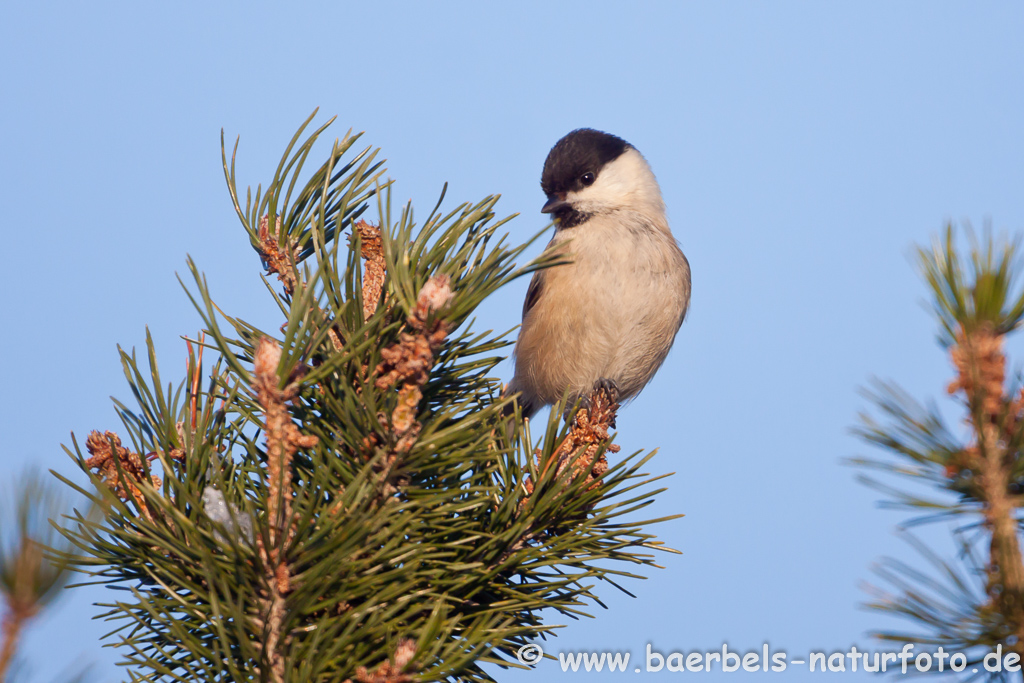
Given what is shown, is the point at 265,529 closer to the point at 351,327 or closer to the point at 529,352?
the point at 351,327

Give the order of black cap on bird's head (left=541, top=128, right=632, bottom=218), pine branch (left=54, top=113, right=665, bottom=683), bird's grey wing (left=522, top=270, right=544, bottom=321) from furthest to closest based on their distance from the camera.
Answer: black cap on bird's head (left=541, top=128, right=632, bottom=218) → bird's grey wing (left=522, top=270, right=544, bottom=321) → pine branch (left=54, top=113, right=665, bottom=683)

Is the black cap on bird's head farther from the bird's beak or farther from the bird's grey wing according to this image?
the bird's grey wing

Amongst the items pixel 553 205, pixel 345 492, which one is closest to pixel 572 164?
pixel 553 205

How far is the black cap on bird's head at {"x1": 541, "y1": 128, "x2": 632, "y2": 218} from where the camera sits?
313 cm

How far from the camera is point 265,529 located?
84 centimetres

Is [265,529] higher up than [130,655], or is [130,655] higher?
[265,529]

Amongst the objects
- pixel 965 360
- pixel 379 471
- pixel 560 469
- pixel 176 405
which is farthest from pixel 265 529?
pixel 965 360

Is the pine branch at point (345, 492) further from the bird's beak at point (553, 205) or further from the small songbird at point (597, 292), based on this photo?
the bird's beak at point (553, 205)

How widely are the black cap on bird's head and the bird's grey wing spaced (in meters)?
0.27

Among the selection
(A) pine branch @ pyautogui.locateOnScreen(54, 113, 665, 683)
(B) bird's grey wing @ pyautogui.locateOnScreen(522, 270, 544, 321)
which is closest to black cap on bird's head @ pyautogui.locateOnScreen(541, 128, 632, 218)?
(B) bird's grey wing @ pyautogui.locateOnScreen(522, 270, 544, 321)

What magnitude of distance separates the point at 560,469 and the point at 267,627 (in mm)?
603

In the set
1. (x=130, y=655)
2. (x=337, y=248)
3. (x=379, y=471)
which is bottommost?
(x=130, y=655)

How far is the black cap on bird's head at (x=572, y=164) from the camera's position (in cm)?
313

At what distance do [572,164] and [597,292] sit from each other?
70 centimetres
